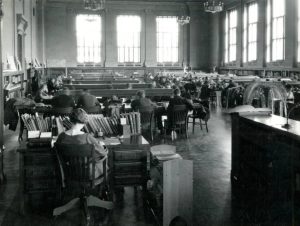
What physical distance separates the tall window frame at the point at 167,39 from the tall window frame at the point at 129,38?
3.50ft

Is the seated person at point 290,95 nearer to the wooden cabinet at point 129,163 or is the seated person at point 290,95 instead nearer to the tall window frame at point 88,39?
the wooden cabinet at point 129,163

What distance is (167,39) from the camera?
23.9 m

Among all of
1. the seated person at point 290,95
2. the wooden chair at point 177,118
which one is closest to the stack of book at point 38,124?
the wooden chair at point 177,118

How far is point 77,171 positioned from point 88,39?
19757mm

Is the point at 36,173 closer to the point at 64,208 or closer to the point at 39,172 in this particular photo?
the point at 39,172

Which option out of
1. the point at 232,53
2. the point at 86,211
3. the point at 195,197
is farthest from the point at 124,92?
the point at 232,53

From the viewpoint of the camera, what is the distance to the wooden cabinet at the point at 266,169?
3.98m

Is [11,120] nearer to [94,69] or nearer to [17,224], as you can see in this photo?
[17,224]

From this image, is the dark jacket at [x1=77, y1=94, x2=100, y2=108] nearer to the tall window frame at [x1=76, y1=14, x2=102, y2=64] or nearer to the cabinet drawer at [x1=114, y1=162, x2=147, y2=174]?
the cabinet drawer at [x1=114, y1=162, x2=147, y2=174]

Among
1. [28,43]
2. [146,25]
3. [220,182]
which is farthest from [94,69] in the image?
[220,182]

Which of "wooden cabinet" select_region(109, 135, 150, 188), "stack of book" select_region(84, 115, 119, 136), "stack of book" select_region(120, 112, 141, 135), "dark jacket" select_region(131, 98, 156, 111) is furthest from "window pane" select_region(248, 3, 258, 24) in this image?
"wooden cabinet" select_region(109, 135, 150, 188)

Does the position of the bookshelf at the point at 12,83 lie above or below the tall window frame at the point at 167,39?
below

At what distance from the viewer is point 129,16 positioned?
2341 cm

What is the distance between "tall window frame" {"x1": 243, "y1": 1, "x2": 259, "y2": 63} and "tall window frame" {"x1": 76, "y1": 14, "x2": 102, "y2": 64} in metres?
7.90
